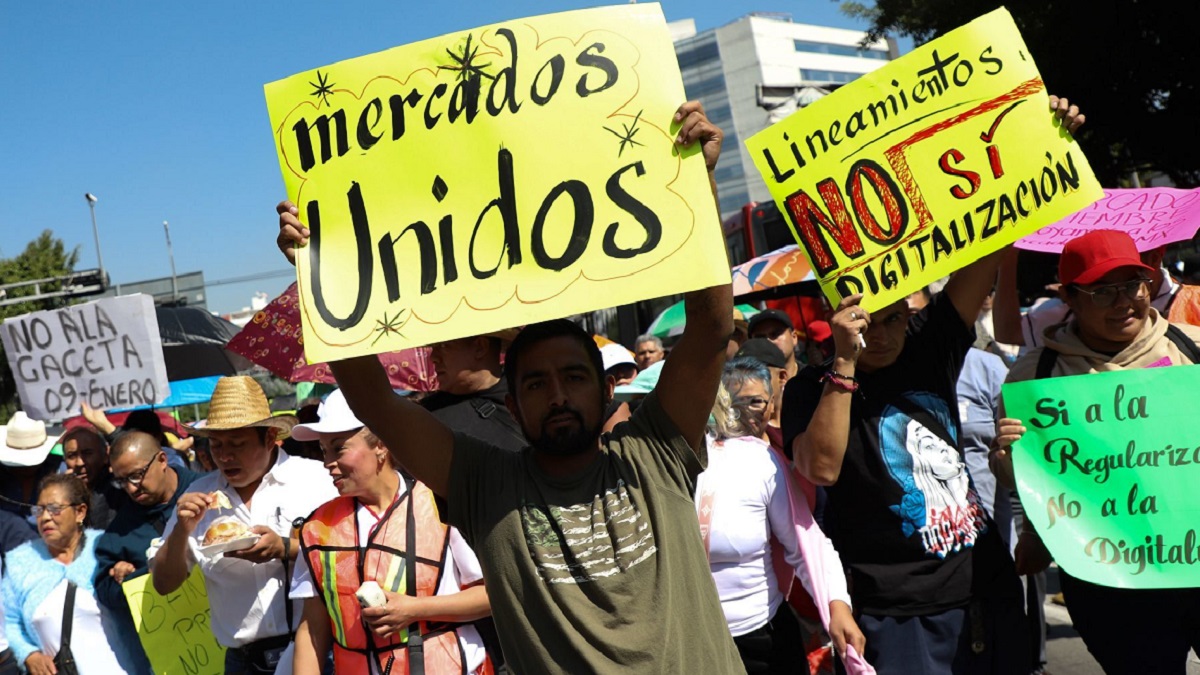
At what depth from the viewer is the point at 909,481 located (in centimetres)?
367

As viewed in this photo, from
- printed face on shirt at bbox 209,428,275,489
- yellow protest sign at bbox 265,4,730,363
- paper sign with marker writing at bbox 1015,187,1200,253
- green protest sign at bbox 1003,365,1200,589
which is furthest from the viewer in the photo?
printed face on shirt at bbox 209,428,275,489

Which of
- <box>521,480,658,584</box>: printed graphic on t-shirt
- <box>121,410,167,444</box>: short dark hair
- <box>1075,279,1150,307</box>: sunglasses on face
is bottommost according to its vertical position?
<box>521,480,658,584</box>: printed graphic on t-shirt

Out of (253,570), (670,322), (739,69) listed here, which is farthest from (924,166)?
(739,69)

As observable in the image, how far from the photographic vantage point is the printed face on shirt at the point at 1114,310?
138 inches

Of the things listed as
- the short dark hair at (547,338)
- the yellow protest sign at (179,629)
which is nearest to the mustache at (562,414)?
the short dark hair at (547,338)

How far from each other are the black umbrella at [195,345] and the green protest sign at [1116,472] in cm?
1002

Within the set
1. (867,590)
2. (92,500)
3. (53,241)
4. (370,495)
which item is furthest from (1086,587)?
(53,241)

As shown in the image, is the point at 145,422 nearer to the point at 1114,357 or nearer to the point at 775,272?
the point at 775,272

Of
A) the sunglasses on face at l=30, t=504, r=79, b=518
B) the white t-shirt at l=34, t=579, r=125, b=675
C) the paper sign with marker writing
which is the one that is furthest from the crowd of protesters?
the sunglasses on face at l=30, t=504, r=79, b=518

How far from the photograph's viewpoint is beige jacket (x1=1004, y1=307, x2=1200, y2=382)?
11.7 feet

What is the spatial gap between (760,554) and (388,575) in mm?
1256

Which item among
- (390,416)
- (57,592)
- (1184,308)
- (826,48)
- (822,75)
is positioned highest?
(826,48)

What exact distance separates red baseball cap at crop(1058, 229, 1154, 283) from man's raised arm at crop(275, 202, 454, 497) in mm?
2111

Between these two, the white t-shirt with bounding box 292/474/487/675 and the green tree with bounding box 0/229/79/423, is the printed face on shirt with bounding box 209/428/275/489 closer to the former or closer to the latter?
the white t-shirt with bounding box 292/474/487/675
